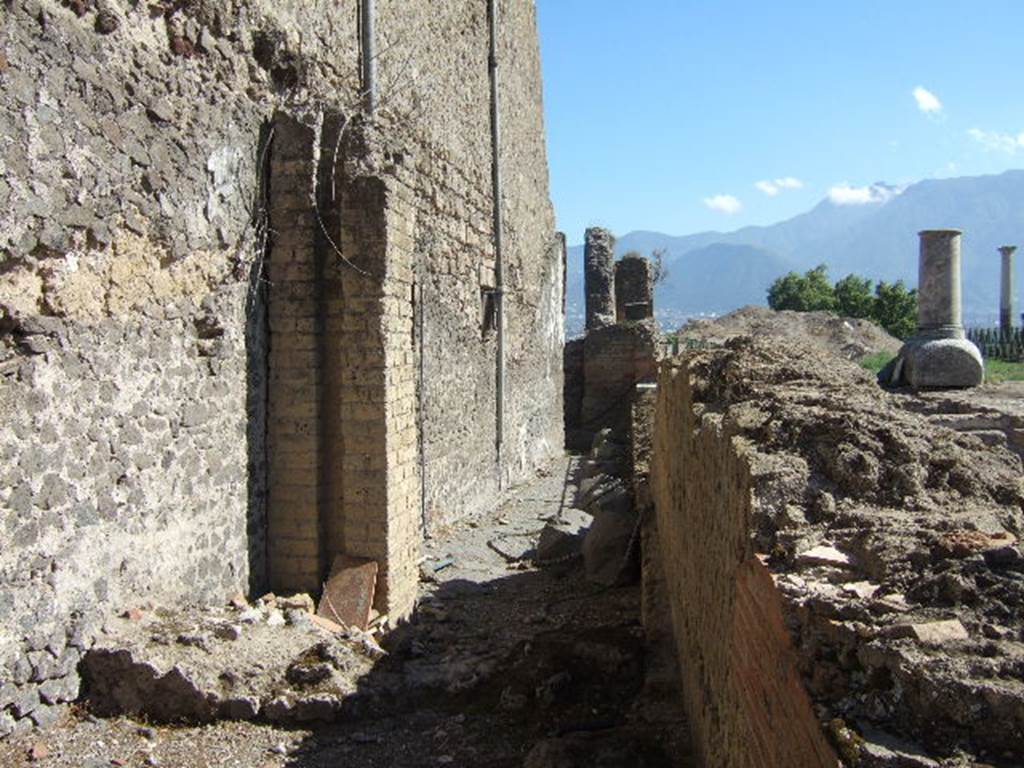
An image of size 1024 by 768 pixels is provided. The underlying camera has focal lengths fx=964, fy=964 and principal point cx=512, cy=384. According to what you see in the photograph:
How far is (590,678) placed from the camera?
5.21m

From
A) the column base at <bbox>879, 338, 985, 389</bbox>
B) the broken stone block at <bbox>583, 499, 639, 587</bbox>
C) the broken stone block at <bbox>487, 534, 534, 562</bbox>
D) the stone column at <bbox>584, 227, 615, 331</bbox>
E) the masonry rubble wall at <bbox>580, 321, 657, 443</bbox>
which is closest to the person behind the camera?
the broken stone block at <bbox>583, 499, 639, 587</bbox>

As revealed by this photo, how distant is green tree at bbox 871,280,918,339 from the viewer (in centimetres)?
3997

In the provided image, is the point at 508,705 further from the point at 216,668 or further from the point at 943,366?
the point at 943,366

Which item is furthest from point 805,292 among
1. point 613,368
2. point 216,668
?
point 216,668

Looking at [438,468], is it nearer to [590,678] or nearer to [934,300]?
[590,678]

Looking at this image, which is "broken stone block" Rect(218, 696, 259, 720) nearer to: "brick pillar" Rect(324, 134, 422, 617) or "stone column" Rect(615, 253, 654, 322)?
"brick pillar" Rect(324, 134, 422, 617)

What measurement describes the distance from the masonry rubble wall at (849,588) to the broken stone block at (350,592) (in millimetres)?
2498

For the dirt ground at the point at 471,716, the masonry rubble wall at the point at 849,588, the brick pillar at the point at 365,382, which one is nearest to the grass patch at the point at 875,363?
the dirt ground at the point at 471,716

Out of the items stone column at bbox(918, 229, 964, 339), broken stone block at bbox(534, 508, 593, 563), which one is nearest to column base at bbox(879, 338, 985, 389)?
stone column at bbox(918, 229, 964, 339)

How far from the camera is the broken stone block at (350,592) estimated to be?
6055 millimetres

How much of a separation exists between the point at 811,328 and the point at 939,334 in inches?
916

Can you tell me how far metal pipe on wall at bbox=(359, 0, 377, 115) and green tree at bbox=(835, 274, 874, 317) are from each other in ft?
121

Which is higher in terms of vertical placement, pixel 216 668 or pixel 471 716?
pixel 216 668

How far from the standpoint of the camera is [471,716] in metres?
5.21
